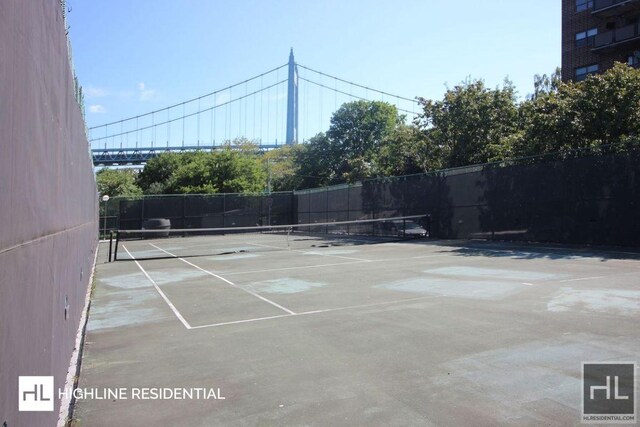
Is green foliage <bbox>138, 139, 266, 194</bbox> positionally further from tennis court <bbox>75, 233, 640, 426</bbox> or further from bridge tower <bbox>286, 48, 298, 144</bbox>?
bridge tower <bbox>286, 48, 298, 144</bbox>

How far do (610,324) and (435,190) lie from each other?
21343 millimetres

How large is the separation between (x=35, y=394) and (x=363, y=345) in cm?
403

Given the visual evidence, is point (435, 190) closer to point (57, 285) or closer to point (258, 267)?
point (258, 267)

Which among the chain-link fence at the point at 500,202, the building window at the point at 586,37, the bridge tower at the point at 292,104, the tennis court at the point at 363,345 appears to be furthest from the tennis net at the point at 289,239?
the bridge tower at the point at 292,104

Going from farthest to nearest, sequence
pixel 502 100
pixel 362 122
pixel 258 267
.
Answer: pixel 362 122 < pixel 502 100 < pixel 258 267

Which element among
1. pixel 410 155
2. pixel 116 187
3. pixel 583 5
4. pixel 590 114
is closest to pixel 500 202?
pixel 590 114

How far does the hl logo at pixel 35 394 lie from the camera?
2.46 m

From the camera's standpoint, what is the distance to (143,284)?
12469mm

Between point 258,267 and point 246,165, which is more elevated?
point 246,165

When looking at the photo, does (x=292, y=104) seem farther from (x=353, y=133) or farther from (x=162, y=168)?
(x=162, y=168)

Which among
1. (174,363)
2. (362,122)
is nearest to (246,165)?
(362,122)

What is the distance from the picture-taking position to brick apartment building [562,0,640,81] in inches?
1393

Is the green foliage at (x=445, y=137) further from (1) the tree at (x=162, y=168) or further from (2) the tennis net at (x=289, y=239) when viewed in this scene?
(2) the tennis net at (x=289, y=239)

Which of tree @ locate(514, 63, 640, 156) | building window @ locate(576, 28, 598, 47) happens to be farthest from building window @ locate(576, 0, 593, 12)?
tree @ locate(514, 63, 640, 156)
